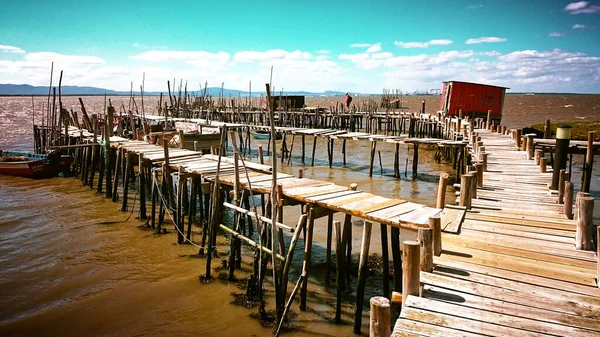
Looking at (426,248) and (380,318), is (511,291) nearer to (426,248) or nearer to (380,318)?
(426,248)

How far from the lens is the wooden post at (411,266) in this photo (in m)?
3.76

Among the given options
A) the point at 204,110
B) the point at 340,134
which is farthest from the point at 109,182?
the point at 204,110

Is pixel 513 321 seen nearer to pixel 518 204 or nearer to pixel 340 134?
pixel 518 204

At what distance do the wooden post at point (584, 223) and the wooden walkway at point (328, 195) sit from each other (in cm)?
192

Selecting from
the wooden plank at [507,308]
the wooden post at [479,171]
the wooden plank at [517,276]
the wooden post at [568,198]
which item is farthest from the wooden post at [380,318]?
the wooden post at [479,171]

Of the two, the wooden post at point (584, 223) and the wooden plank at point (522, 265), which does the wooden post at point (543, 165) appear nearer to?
the wooden post at point (584, 223)

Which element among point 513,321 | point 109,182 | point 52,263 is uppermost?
point 513,321

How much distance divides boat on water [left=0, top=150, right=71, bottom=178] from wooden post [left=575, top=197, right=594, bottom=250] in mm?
19718

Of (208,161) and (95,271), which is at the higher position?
(208,161)

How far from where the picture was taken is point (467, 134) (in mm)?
17391

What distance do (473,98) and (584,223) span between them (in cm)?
2220

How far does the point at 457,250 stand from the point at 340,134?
48.9 ft

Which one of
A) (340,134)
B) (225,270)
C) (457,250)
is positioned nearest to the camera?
(457,250)

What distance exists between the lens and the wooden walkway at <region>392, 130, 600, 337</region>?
3.53 m
